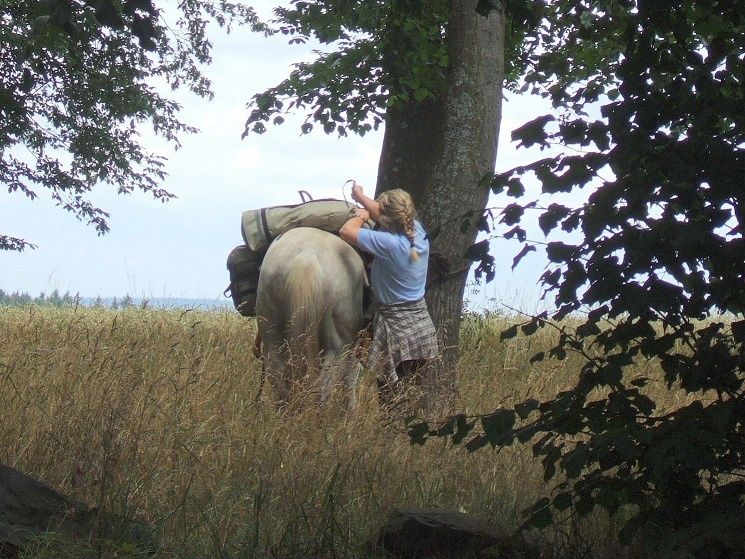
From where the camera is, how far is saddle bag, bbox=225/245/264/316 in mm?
7910

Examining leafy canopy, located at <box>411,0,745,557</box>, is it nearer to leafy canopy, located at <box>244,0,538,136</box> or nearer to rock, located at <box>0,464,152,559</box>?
rock, located at <box>0,464,152,559</box>

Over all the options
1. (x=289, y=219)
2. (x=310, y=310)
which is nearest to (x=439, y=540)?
(x=310, y=310)

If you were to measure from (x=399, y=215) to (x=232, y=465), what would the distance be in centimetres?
254

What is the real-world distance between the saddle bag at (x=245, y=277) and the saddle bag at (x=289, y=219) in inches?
8.4

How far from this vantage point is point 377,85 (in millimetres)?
12891

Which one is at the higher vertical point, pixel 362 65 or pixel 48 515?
pixel 362 65

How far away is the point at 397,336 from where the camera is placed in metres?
7.75

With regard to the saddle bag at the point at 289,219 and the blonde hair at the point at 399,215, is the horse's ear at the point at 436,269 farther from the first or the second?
the saddle bag at the point at 289,219

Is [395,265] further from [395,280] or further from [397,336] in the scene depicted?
[397,336]

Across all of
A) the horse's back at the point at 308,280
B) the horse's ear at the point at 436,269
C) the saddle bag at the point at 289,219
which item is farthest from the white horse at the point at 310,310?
the horse's ear at the point at 436,269

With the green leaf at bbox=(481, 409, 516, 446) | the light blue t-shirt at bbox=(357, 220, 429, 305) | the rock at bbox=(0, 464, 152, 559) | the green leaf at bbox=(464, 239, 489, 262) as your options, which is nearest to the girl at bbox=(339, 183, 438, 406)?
the light blue t-shirt at bbox=(357, 220, 429, 305)

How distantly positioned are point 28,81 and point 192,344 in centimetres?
558

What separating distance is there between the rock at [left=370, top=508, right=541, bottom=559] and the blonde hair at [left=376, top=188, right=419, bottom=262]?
3356 mm

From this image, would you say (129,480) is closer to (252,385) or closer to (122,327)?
(252,385)
